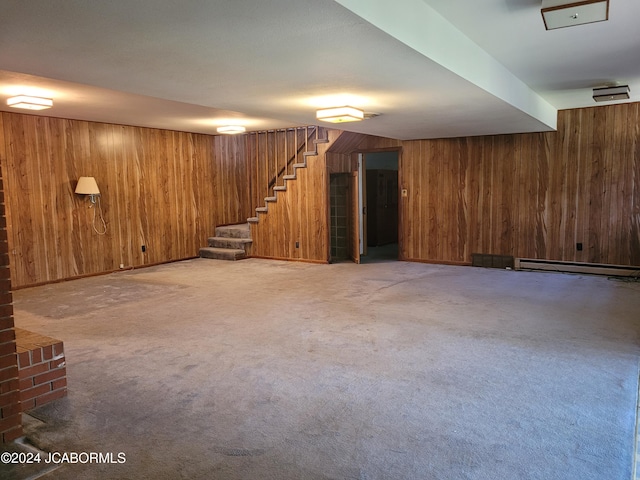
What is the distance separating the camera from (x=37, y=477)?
2.30 metres

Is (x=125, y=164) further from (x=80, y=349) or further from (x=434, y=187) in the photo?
(x=434, y=187)

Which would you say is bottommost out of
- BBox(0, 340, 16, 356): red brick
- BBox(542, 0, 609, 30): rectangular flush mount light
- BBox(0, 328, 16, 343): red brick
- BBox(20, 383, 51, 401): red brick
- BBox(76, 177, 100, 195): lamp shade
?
BBox(20, 383, 51, 401): red brick

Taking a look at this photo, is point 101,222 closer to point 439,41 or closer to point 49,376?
point 49,376

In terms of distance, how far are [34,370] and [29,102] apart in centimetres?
367

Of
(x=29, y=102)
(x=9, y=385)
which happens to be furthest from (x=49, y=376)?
(x=29, y=102)

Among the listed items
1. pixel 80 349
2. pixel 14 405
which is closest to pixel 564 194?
pixel 80 349

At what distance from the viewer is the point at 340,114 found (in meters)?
4.87

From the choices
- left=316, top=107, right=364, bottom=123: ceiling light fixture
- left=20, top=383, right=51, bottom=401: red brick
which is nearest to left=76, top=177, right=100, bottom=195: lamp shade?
left=316, top=107, right=364, bottom=123: ceiling light fixture

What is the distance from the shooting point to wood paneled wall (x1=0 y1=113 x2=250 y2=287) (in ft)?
22.1

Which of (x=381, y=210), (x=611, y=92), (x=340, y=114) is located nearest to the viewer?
(x=340, y=114)

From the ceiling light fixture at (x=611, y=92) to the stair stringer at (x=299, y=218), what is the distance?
3.93 meters

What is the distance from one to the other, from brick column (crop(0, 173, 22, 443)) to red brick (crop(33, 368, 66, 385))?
37 cm

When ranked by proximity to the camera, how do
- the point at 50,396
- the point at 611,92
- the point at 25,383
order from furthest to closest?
1. the point at 611,92
2. the point at 50,396
3. the point at 25,383

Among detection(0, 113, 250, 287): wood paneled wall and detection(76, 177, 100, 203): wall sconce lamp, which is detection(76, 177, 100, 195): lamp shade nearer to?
detection(76, 177, 100, 203): wall sconce lamp
